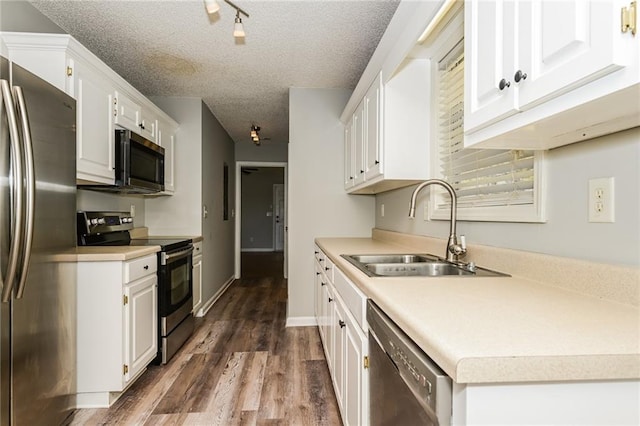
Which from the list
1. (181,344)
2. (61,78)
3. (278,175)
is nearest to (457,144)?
(61,78)

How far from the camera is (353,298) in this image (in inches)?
56.9

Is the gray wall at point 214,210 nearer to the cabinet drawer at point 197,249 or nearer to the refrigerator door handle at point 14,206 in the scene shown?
the cabinet drawer at point 197,249

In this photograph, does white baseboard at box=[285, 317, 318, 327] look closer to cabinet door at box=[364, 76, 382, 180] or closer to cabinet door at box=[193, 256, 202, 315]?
cabinet door at box=[193, 256, 202, 315]

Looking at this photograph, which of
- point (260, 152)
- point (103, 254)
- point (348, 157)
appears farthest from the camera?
point (260, 152)

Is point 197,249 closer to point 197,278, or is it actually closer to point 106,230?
point 197,278

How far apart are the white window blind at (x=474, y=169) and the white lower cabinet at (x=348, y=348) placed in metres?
0.71

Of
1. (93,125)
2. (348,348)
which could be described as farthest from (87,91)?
(348,348)

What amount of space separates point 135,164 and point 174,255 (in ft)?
2.47

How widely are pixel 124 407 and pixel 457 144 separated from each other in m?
2.41

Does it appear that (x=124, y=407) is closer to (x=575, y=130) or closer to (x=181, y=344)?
(x=181, y=344)

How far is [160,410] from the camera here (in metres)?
1.99

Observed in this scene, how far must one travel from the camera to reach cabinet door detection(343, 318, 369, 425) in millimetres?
1278

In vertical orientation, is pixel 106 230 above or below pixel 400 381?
above

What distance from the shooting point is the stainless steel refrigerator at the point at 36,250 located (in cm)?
137
